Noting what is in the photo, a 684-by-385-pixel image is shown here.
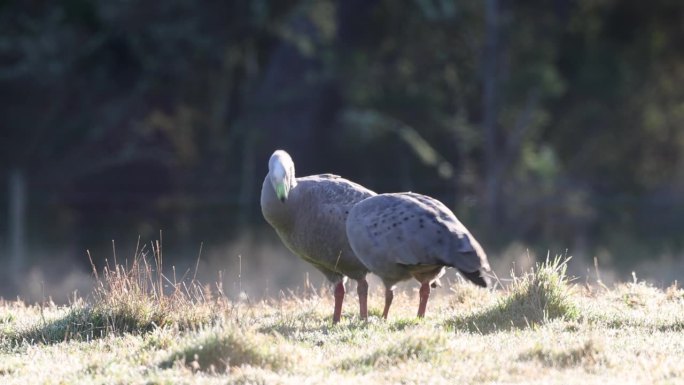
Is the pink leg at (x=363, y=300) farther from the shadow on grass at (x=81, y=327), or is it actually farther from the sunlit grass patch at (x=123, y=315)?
the shadow on grass at (x=81, y=327)

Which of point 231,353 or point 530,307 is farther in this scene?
point 530,307

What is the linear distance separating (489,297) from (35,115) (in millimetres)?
16253

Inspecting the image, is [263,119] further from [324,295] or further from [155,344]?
[155,344]

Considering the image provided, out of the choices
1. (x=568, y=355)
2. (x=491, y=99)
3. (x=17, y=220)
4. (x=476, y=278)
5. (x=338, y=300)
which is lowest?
(x=17, y=220)

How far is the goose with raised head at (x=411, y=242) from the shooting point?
735 centimetres

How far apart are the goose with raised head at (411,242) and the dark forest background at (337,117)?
1214 cm

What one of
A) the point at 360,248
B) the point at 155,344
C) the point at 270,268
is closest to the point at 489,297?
the point at 360,248

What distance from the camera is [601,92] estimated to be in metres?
25.8

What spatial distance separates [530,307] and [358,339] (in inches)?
59.7

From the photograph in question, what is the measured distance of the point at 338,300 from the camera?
8.20 meters

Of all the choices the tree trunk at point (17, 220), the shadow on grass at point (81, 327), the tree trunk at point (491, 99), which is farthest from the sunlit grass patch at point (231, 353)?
the tree trunk at point (491, 99)

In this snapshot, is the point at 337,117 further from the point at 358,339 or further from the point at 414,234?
the point at 358,339

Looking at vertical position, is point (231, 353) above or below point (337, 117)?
below

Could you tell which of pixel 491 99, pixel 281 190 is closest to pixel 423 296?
pixel 281 190
